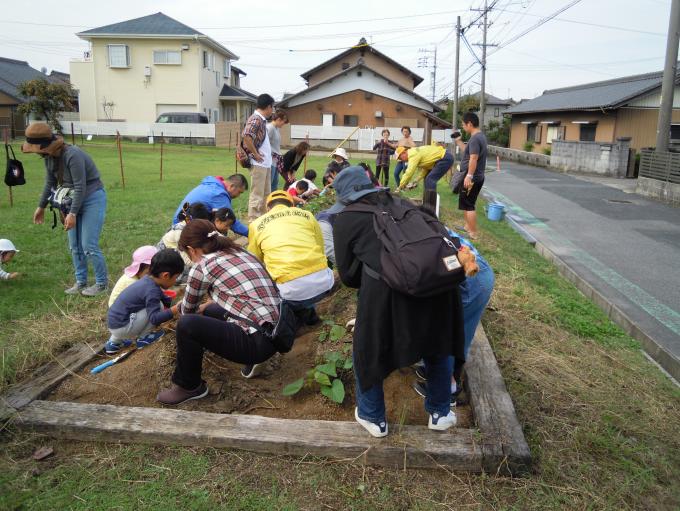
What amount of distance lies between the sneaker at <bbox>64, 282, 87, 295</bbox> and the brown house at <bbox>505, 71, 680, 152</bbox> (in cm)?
2280

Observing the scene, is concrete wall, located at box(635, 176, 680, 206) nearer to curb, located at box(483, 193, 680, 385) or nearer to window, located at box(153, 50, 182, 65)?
curb, located at box(483, 193, 680, 385)

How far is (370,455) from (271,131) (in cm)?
642

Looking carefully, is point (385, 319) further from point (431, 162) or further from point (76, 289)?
point (431, 162)

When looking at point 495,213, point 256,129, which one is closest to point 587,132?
point 495,213

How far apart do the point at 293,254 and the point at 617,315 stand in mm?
3579

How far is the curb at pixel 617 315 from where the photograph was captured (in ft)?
14.5

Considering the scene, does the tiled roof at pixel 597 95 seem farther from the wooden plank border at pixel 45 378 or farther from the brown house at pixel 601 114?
the wooden plank border at pixel 45 378

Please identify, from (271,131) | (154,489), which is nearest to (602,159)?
(271,131)

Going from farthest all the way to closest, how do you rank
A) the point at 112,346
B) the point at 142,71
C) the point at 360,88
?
1. the point at 360,88
2. the point at 142,71
3. the point at 112,346

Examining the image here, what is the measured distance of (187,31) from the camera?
35.0 m

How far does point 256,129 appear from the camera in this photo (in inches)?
294

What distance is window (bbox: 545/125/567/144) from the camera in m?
30.5

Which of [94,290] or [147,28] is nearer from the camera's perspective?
[94,290]

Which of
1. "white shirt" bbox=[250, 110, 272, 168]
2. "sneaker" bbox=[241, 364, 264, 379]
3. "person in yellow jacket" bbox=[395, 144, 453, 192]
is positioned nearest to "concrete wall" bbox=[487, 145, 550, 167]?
"person in yellow jacket" bbox=[395, 144, 453, 192]
